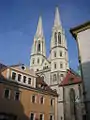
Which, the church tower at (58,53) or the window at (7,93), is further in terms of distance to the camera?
the church tower at (58,53)

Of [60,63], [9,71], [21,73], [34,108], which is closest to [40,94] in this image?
[34,108]

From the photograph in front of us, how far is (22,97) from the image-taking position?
106ft

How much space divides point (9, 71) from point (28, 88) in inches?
203

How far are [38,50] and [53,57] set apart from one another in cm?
1392

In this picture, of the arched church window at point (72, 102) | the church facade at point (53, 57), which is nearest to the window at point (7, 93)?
the arched church window at point (72, 102)

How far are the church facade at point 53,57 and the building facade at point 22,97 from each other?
14.6 metres

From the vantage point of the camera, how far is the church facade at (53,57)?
5922 centimetres

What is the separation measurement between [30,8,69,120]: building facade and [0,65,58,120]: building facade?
15154 mm

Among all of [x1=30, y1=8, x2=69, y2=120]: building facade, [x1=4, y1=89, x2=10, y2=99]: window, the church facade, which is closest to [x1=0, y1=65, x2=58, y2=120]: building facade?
[x1=4, y1=89, x2=10, y2=99]: window

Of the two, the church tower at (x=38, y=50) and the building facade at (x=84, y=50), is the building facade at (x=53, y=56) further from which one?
the building facade at (x=84, y=50)

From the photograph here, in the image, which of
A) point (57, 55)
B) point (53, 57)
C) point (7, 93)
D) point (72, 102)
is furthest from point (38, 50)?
point (7, 93)

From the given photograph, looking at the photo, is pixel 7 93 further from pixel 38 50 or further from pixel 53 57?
pixel 38 50

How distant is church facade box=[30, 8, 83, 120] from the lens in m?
59.2

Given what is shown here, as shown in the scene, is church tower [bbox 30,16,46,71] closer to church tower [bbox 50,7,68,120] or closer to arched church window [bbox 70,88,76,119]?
church tower [bbox 50,7,68,120]
